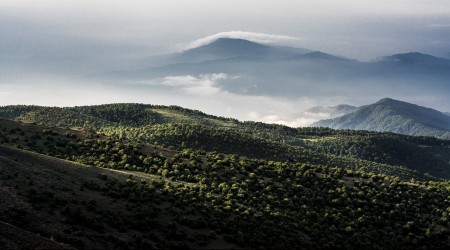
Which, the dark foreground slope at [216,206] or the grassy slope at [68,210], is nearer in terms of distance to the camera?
the grassy slope at [68,210]

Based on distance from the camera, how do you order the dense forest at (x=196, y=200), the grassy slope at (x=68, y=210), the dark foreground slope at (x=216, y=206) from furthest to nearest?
the dense forest at (x=196, y=200)
the dark foreground slope at (x=216, y=206)
the grassy slope at (x=68, y=210)

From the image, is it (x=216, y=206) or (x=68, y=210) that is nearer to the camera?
(x=68, y=210)

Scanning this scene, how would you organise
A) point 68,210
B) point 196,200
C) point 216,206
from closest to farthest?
point 68,210, point 216,206, point 196,200

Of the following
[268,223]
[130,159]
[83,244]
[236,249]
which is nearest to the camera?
[83,244]

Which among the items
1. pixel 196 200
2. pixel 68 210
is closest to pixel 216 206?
pixel 196 200

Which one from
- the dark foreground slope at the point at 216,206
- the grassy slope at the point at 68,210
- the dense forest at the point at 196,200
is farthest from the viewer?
the dense forest at the point at 196,200

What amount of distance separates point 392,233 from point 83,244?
6024cm

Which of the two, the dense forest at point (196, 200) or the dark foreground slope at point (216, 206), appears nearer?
the dark foreground slope at point (216, 206)

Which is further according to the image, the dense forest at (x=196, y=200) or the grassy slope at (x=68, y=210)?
the dense forest at (x=196, y=200)

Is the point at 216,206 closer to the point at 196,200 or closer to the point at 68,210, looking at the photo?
the point at 196,200

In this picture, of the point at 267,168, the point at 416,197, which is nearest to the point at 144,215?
the point at 267,168

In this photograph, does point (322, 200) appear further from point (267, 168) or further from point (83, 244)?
point (83, 244)

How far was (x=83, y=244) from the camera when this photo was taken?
5269 cm

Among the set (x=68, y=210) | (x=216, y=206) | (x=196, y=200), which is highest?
(x=68, y=210)
